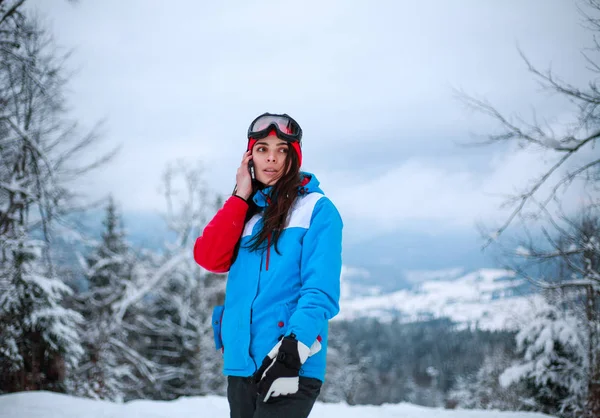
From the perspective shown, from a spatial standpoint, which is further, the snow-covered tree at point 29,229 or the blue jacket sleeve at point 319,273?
the snow-covered tree at point 29,229

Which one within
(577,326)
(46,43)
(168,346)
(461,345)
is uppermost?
(46,43)

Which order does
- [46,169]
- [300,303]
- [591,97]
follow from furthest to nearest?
[46,169]
[591,97]
[300,303]

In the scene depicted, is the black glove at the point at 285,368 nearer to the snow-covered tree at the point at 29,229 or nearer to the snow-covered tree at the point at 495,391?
the snow-covered tree at the point at 29,229

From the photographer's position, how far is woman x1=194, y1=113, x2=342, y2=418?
5.53 ft

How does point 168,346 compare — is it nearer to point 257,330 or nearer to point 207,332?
point 207,332

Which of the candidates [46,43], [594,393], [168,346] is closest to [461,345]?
[168,346]

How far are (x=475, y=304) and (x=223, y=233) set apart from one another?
142 metres

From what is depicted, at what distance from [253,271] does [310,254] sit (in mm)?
308

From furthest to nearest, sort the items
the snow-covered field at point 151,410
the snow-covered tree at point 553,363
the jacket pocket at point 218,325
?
1. the snow-covered tree at point 553,363
2. the snow-covered field at point 151,410
3. the jacket pocket at point 218,325

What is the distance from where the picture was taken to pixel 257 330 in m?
1.89

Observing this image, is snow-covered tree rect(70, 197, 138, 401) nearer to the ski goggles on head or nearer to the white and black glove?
the ski goggles on head

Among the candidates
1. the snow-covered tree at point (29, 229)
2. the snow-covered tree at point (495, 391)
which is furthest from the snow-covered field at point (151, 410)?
the snow-covered tree at point (495, 391)

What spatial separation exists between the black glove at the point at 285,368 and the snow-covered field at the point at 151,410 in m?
3.98

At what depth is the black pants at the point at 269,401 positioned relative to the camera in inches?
66.6
